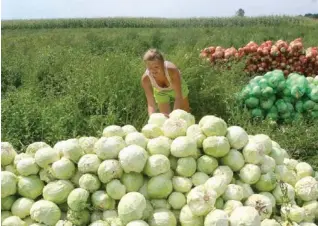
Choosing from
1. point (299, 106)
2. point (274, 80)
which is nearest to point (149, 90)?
point (274, 80)

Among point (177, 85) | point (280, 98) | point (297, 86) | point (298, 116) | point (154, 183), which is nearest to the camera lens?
point (154, 183)

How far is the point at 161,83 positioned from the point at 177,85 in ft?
0.93

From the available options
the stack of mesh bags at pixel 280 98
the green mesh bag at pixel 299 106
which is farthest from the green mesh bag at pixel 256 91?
the green mesh bag at pixel 299 106

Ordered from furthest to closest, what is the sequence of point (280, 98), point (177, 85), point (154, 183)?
point (280, 98) → point (177, 85) → point (154, 183)

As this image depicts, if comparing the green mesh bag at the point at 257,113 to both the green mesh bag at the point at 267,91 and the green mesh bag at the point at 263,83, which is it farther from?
the green mesh bag at the point at 263,83

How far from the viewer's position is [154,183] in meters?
2.59

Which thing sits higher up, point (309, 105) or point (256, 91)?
point (256, 91)

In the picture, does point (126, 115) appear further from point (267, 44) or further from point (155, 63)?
point (267, 44)

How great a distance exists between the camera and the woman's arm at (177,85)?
14.9 ft

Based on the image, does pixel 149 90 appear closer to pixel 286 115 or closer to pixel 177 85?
pixel 177 85

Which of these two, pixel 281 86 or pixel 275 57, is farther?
pixel 275 57

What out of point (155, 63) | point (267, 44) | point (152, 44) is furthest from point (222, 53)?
point (152, 44)

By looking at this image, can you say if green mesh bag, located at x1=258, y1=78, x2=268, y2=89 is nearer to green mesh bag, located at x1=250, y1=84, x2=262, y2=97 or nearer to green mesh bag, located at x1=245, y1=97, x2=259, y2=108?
green mesh bag, located at x1=250, y1=84, x2=262, y2=97

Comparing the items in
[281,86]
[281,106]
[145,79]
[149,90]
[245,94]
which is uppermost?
[145,79]
